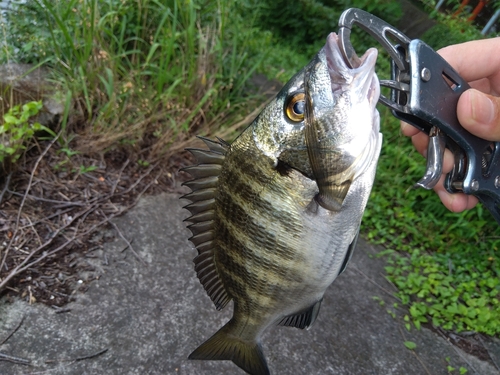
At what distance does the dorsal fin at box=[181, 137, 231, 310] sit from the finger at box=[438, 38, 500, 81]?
50.0 inches

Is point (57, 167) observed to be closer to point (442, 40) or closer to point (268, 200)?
point (268, 200)

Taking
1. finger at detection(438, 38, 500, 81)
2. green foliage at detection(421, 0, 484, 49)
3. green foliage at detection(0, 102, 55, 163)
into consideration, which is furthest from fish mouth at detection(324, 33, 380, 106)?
green foliage at detection(421, 0, 484, 49)

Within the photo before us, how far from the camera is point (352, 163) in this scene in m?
1.00

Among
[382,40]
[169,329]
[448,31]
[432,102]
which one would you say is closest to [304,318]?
[432,102]

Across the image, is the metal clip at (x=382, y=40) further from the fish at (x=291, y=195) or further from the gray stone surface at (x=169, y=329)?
the gray stone surface at (x=169, y=329)

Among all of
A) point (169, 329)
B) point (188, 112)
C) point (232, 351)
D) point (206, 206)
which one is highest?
point (206, 206)

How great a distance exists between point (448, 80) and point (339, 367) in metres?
1.74

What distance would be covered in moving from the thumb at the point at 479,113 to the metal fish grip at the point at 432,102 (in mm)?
31

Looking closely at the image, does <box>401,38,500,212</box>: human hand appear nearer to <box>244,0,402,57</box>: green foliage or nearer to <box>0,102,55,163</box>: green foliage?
<box>0,102,55,163</box>: green foliage

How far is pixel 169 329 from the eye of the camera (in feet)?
7.17

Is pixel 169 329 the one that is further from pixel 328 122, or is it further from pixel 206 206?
pixel 328 122

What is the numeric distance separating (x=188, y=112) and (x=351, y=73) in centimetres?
263

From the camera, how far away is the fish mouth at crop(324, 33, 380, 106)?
36.6 inches

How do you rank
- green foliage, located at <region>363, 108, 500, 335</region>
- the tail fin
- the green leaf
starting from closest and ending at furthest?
the tail fin < the green leaf < green foliage, located at <region>363, 108, 500, 335</region>
